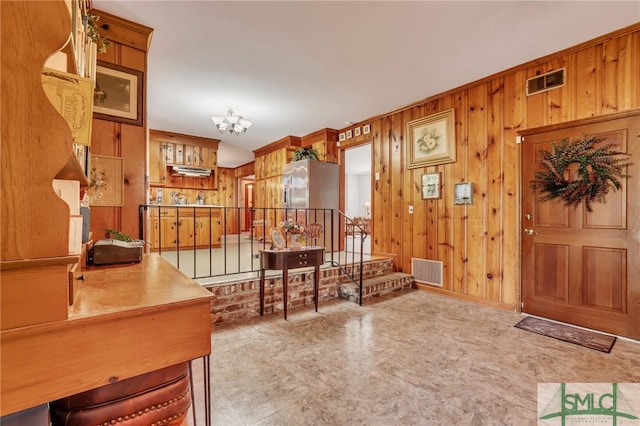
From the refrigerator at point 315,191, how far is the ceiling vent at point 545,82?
318 centimetres

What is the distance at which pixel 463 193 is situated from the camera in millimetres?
3848

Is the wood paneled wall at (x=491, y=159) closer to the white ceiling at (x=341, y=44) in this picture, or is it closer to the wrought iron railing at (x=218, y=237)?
the white ceiling at (x=341, y=44)

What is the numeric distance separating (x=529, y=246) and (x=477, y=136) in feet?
4.88

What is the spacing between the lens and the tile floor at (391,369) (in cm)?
167

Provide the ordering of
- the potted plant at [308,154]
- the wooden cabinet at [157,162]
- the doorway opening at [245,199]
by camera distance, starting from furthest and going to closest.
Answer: the doorway opening at [245,199]
the wooden cabinet at [157,162]
the potted plant at [308,154]

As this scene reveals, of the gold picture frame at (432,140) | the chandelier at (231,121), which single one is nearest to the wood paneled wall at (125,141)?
the chandelier at (231,121)

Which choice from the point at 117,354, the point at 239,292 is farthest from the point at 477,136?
the point at 117,354

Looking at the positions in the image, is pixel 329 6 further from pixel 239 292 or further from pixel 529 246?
pixel 529 246

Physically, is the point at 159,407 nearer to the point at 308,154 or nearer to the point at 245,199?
the point at 308,154

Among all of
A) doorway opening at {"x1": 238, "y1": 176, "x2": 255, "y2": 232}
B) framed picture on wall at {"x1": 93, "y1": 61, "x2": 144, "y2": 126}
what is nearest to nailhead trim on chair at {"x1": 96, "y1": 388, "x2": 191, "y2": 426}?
framed picture on wall at {"x1": 93, "y1": 61, "x2": 144, "y2": 126}

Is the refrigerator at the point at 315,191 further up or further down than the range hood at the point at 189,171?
further down

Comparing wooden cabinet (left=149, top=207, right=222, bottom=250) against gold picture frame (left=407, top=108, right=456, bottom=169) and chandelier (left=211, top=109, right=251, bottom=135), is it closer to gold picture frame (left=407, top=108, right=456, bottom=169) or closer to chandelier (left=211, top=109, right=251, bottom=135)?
chandelier (left=211, top=109, right=251, bottom=135)

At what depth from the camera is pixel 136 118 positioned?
2.63 metres

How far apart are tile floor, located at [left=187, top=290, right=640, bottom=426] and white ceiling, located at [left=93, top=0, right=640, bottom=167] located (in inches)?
111
